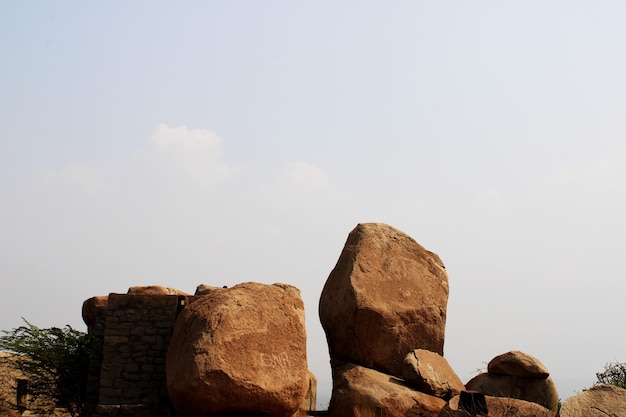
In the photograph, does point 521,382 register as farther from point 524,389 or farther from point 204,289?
point 204,289

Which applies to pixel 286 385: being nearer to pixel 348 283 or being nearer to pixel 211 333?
pixel 211 333

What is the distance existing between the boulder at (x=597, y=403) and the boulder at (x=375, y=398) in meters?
2.16

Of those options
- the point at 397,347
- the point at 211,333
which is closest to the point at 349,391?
the point at 397,347

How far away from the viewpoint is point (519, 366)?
41.2ft

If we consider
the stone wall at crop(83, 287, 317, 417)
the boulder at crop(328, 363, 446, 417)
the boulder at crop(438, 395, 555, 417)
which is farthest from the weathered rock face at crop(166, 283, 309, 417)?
the boulder at crop(438, 395, 555, 417)

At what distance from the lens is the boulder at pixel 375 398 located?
11.1 m

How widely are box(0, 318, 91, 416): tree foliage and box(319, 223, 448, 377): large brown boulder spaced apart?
4.57 metres

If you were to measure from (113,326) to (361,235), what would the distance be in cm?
466

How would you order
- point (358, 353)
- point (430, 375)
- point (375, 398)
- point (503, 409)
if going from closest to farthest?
1. point (503, 409)
2. point (375, 398)
3. point (430, 375)
4. point (358, 353)

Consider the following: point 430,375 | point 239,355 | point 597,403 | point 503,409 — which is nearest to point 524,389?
point 430,375

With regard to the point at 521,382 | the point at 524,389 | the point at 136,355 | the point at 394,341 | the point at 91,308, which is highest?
the point at 91,308

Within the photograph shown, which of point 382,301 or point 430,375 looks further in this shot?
point 382,301

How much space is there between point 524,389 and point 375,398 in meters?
3.06

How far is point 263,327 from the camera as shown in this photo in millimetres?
10414
